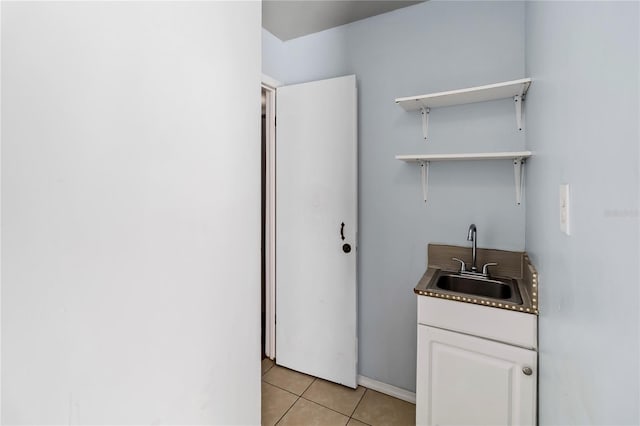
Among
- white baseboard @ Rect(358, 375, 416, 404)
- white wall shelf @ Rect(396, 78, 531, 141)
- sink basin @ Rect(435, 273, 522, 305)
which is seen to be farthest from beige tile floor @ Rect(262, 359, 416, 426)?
white wall shelf @ Rect(396, 78, 531, 141)

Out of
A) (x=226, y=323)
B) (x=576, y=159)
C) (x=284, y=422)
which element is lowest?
(x=284, y=422)

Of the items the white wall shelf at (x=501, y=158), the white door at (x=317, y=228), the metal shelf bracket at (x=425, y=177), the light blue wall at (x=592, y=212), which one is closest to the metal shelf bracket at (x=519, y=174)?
the white wall shelf at (x=501, y=158)

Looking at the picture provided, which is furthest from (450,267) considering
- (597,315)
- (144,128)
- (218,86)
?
(144,128)

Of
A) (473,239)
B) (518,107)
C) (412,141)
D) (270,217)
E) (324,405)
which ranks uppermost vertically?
(518,107)

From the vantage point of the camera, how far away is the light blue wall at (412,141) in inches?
69.1

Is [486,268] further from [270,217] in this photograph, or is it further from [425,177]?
[270,217]

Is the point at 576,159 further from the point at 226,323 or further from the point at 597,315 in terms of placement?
the point at 226,323

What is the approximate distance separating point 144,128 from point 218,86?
1.24ft

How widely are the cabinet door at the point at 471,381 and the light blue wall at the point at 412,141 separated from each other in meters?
0.47

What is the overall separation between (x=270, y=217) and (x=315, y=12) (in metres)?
1.49

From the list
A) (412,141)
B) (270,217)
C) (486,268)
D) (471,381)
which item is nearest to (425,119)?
(412,141)

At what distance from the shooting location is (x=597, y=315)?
60 cm

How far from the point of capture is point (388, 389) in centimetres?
209

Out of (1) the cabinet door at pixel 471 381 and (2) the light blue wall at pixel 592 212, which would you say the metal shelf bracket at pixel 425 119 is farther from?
(1) the cabinet door at pixel 471 381
